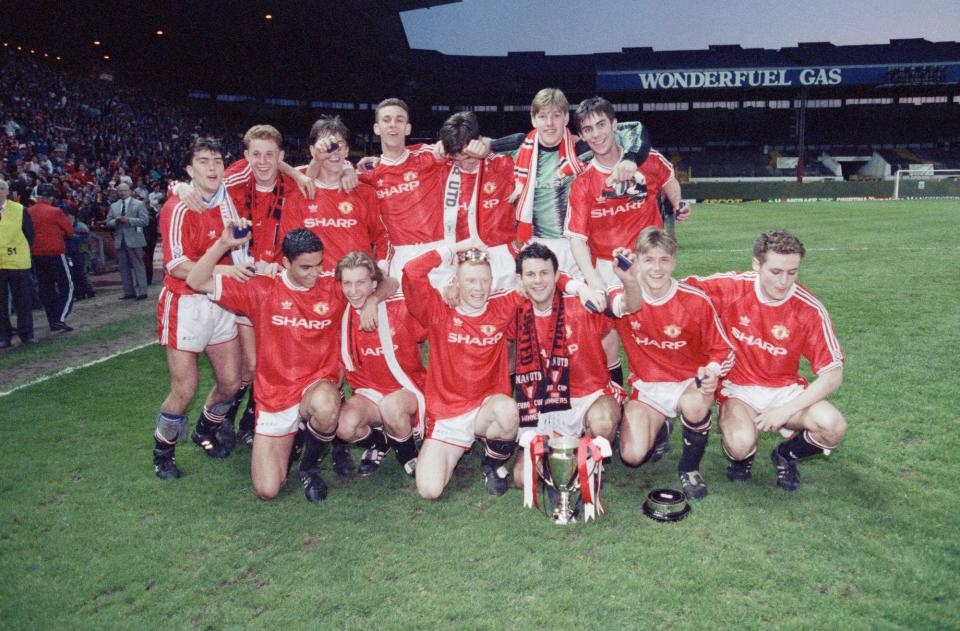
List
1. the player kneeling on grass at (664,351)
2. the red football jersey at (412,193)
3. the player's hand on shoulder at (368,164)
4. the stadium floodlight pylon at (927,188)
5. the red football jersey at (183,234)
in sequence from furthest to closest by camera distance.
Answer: the stadium floodlight pylon at (927,188), the player's hand on shoulder at (368,164), the red football jersey at (412,193), the red football jersey at (183,234), the player kneeling on grass at (664,351)

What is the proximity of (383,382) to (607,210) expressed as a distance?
2049 mm

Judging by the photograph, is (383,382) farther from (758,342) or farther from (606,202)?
(758,342)

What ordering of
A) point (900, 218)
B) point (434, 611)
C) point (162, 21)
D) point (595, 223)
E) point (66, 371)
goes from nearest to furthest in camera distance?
point (434, 611)
point (595, 223)
point (66, 371)
point (900, 218)
point (162, 21)

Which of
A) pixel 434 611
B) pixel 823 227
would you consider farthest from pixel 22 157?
pixel 823 227

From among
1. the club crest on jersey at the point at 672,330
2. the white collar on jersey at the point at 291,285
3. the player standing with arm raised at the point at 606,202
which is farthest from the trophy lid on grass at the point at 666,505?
the white collar on jersey at the point at 291,285

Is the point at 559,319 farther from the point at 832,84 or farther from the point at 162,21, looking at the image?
the point at 832,84

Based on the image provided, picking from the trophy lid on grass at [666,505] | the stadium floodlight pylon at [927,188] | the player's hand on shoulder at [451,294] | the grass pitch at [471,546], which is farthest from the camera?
the stadium floodlight pylon at [927,188]

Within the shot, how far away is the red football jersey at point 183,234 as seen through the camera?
4.52 metres

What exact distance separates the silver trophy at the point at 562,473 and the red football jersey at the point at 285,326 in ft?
5.16

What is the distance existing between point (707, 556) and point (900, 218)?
22323 mm

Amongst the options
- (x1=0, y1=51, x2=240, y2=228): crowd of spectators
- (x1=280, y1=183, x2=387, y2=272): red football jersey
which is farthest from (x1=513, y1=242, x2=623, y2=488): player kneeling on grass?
(x1=0, y1=51, x2=240, y2=228): crowd of spectators

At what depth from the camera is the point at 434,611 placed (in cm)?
302

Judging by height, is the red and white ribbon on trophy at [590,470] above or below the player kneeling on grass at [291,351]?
below

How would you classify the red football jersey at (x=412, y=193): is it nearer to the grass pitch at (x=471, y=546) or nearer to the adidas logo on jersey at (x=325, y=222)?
the adidas logo on jersey at (x=325, y=222)
